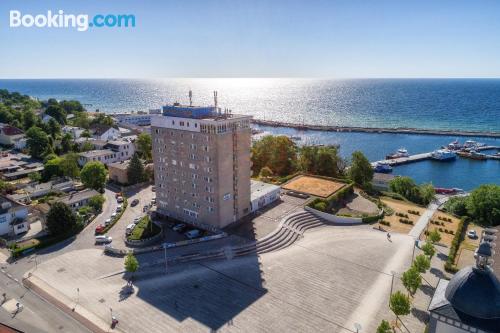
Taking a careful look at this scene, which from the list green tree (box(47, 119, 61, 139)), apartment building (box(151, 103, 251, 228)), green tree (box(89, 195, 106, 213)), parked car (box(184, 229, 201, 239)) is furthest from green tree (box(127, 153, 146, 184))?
green tree (box(47, 119, 61, 139))

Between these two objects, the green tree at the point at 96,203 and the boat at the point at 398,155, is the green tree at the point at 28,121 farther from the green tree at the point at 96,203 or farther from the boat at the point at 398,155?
the boat at the point at 398,155

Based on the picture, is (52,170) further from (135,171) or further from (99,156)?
(135,171)

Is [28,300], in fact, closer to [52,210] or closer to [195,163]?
[52,210]

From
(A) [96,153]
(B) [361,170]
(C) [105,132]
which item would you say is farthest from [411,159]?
(C) [105,132]

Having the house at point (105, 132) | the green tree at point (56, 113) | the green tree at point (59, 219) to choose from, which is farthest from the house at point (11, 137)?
the green tree at point (59, 219)

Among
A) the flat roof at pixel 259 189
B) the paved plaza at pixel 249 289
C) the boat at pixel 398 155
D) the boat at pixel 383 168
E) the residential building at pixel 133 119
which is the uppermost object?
the residential building at pixel 133 119

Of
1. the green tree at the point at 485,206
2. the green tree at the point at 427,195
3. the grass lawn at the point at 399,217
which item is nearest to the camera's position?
the grass lawn at the point at 399,217

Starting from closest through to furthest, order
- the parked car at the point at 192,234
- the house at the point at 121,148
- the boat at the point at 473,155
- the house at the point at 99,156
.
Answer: the parked car at the point at 192,234 < the house at the point at 99,156 < the house at the point at 121,148 < the boat at the point at 473,155
